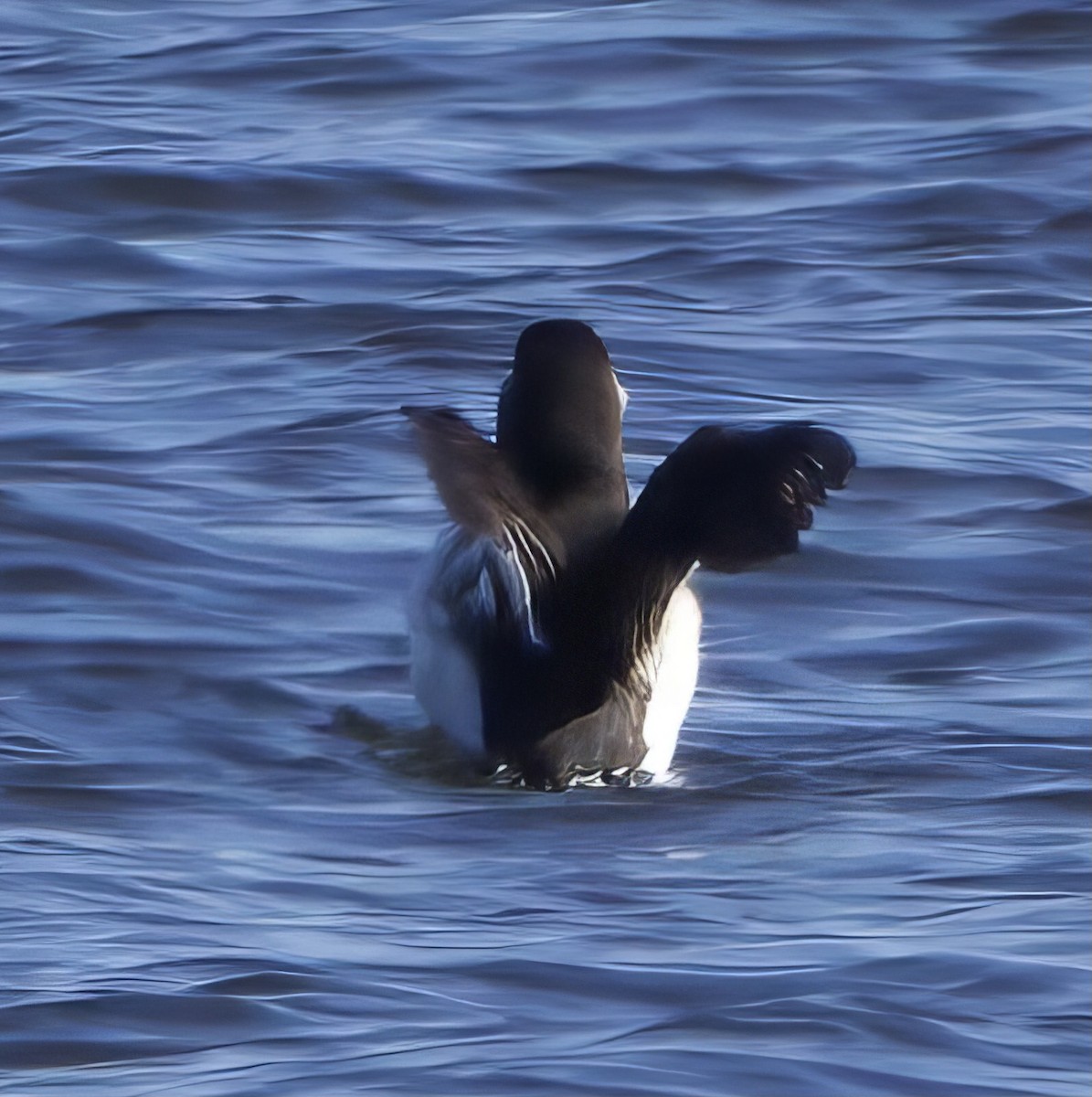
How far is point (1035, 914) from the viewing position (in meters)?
4.96

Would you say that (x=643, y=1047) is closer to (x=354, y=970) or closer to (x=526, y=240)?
(x=354, y=970)

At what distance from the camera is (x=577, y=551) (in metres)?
5.59

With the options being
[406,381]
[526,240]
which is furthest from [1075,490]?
[526,240]

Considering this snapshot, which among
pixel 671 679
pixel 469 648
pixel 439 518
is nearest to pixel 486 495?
pixel 469 648

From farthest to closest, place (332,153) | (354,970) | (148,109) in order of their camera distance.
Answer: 1. (148,109)
2. (332,153)
3. (354,970)

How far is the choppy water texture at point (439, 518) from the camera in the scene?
4.50 metres

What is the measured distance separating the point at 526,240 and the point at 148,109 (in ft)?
9.31

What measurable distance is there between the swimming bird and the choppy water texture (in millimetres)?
174

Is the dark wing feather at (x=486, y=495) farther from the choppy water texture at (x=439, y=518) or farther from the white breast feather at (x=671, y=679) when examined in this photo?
the choppy water texture at (x=439, y=518)

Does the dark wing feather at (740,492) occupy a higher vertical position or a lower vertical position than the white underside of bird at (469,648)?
higher

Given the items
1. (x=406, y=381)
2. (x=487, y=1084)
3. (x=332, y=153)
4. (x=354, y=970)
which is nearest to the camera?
(x=487, y=1084)

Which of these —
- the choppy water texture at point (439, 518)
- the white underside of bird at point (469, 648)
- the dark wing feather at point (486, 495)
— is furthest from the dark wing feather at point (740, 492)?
the choppy water texture at point (439, 518)

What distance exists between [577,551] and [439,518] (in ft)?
7.06

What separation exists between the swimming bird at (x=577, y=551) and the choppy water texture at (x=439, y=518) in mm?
174
